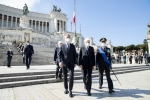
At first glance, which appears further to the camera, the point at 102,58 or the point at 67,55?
the point at 102,58

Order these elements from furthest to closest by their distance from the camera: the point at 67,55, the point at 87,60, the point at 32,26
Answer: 1. the point at 32,26
2. the point at 87,60
3. the point at 67,55

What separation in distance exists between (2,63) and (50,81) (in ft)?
28.2

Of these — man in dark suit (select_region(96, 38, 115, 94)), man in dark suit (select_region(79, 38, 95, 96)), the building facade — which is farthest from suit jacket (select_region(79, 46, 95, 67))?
the building facade

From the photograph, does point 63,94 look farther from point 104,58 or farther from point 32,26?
point 32,26

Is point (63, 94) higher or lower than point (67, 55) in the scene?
lower

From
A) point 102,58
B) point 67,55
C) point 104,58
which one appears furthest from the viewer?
point 102,58

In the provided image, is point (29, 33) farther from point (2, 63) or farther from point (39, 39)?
point (2, 63)

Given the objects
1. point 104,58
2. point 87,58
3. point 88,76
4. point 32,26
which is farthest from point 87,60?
point 32,26

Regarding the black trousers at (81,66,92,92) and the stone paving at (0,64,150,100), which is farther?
the black trousers at (81,66,92,92)

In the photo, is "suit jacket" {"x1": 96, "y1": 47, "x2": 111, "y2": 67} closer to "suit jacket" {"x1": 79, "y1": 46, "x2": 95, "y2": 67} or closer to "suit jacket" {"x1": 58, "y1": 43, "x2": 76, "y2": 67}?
"suit jacket" {"x1": 79, "y1": 46, "x2": 95, "y2": 67}

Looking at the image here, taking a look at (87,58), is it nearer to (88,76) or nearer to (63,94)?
(88,76)

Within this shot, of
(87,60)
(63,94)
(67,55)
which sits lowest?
(63,94)

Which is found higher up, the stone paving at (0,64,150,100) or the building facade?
the building facade

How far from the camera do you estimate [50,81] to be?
6.29m
